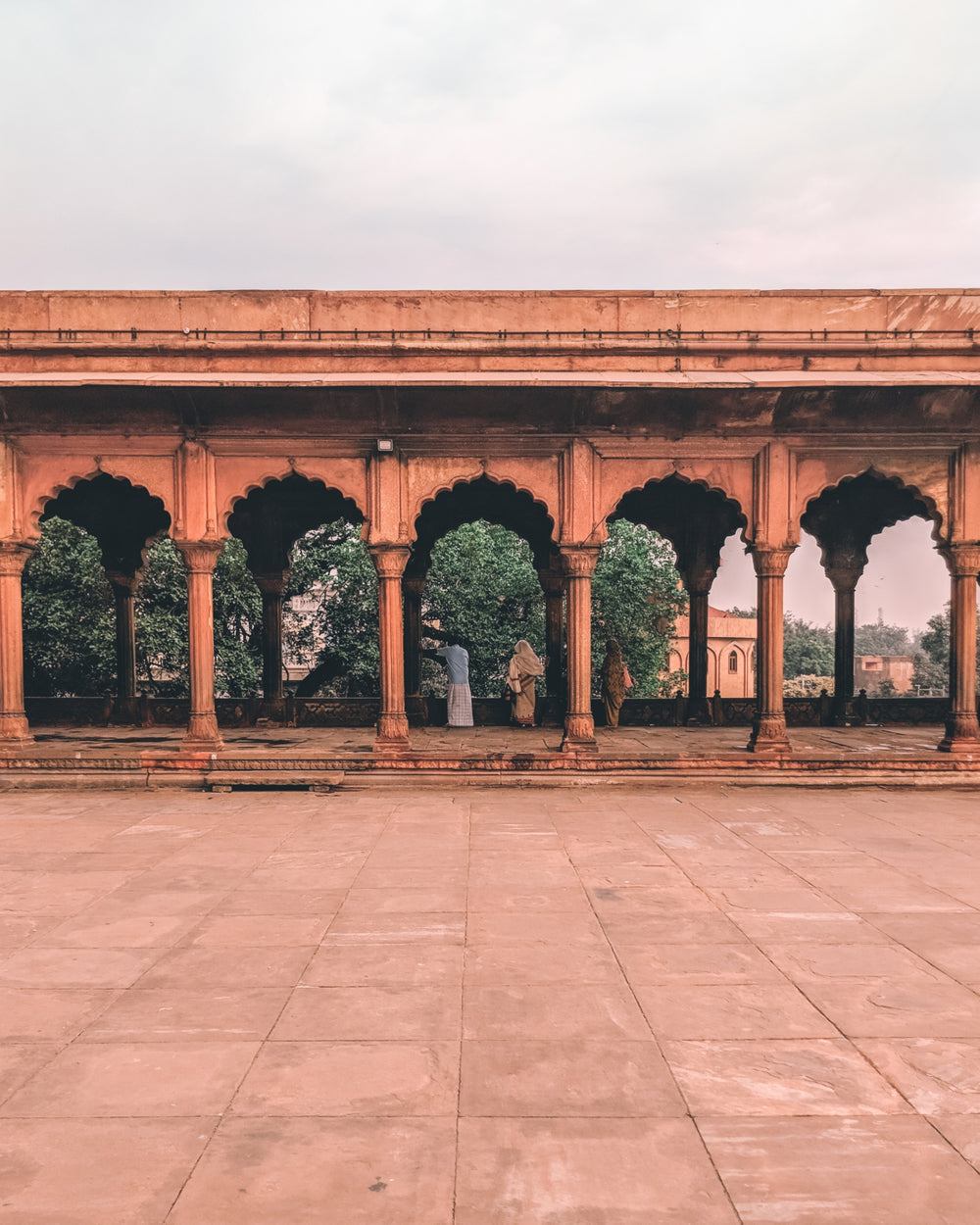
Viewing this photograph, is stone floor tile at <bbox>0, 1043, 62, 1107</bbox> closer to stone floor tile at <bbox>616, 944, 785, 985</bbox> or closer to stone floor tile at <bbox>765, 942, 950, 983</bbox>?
stone floor tile at <bbox>616, 944, 785, 985</bbox>

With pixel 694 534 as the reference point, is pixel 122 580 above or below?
below

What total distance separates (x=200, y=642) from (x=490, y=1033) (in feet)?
25.2

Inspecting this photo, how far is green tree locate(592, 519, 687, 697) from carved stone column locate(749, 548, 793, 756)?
530 inches

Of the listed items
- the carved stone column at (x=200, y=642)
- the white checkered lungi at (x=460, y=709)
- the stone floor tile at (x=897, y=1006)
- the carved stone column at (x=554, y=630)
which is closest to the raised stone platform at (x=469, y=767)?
the carved stone column at (x=200, y=642)

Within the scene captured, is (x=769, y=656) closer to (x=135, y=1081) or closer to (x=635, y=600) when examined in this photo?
(x=135, y=1081)

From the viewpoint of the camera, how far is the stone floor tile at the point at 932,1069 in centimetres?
321

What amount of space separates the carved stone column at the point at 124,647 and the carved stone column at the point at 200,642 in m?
4.42

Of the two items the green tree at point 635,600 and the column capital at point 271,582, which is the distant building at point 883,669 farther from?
the column capital at point 271,582

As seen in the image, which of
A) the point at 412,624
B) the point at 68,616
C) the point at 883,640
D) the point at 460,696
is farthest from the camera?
the point at 883,640

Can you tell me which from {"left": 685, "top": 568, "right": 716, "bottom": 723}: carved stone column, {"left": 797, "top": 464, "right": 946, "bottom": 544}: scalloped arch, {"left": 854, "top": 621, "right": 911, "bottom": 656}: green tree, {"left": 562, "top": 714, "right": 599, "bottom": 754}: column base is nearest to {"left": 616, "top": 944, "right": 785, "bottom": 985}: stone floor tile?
{"left": 562, "top": 714, "right": 599, "bottom": 754}: column base

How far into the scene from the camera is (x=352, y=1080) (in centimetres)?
340

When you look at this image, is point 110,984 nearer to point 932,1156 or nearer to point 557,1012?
point 557,1012

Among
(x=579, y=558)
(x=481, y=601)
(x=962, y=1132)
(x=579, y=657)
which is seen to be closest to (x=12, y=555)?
(x=579, y=558)

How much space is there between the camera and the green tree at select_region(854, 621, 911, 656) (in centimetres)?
13425
